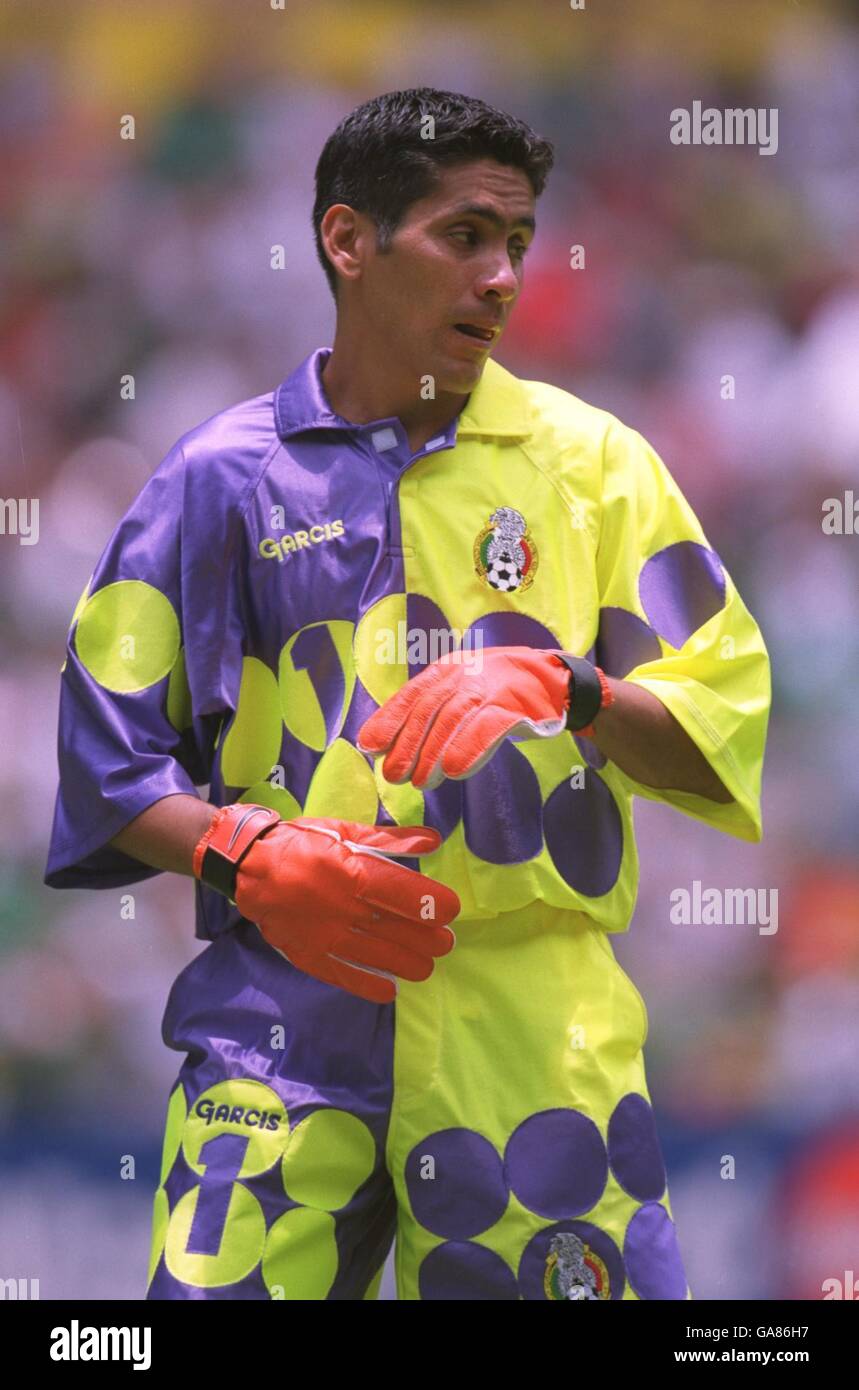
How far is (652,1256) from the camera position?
5.80 feet

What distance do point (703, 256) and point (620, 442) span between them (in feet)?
2.02

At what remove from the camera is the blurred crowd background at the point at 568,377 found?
235 centimetres

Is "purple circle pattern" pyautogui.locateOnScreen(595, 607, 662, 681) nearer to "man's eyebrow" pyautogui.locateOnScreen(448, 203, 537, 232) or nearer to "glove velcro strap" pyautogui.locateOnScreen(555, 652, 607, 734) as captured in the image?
"glove velcro strap" pyautogui.locateOnScreen(555, 652, 607, 734)

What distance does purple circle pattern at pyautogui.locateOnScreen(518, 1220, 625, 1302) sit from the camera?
68.6 inches

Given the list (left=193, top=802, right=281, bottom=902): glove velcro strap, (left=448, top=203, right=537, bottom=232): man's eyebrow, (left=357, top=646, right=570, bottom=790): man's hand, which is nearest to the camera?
(left=357, top=646, right=570, bottom=790): man's hand

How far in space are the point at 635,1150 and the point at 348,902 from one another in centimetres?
36

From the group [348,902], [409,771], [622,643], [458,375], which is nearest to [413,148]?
[458,375]

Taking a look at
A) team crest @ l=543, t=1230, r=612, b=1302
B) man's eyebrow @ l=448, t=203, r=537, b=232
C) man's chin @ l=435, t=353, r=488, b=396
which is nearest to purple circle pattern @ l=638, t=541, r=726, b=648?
man's chin @ l=435, t=353, r=488, b=396

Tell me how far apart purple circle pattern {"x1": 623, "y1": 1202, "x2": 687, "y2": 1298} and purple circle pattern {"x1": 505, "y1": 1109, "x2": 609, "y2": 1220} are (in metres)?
0.05

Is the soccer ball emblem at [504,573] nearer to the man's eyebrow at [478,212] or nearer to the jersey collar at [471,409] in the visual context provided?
the jersey collar at [471,409]

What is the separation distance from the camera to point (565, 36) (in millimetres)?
2340

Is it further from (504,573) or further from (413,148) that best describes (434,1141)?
(413,148)

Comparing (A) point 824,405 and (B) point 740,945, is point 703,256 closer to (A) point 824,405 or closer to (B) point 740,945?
(A) point 824,405

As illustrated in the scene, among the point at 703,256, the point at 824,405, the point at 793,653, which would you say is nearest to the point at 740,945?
the point at 793,653
